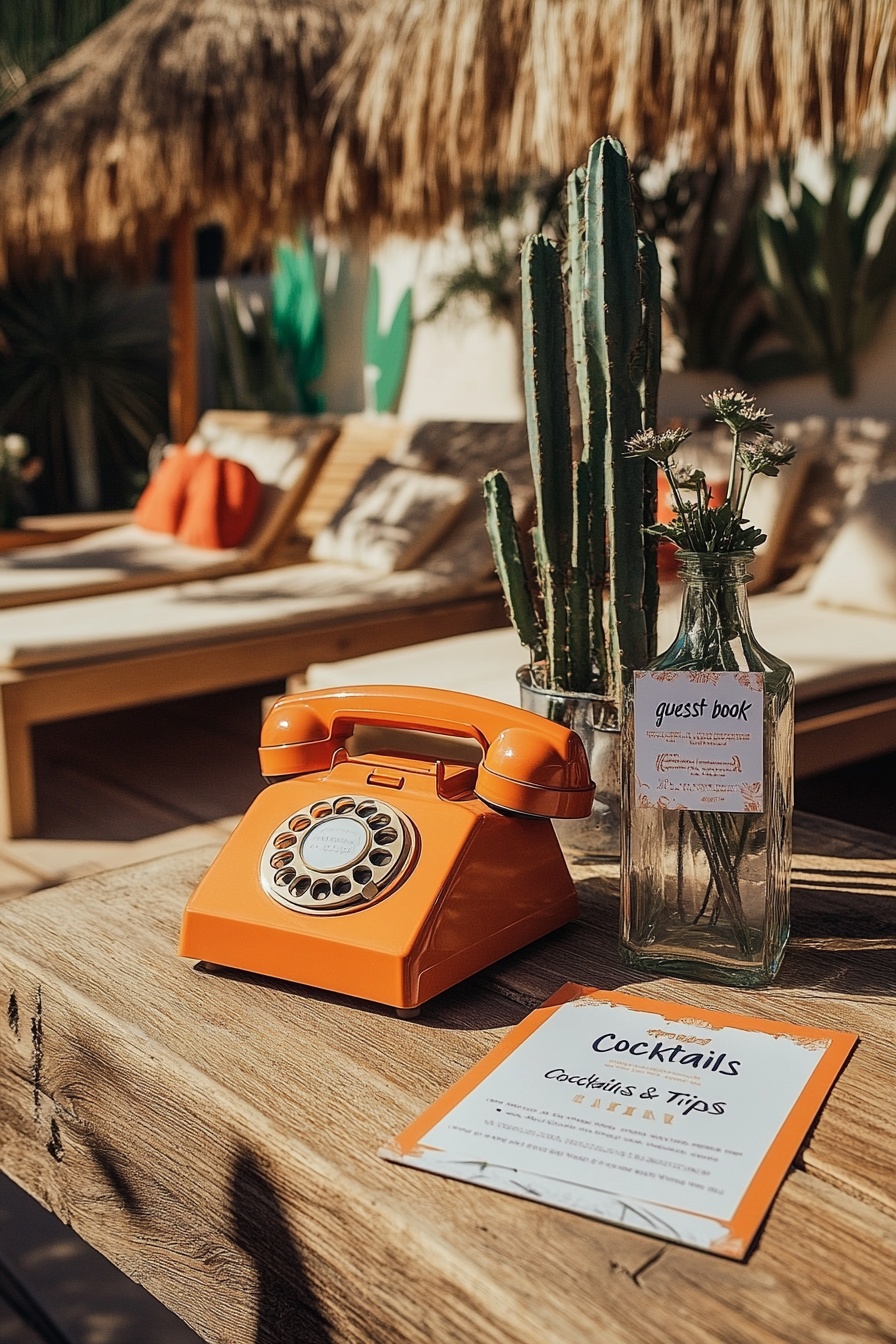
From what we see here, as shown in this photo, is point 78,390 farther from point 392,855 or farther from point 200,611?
point 392,855

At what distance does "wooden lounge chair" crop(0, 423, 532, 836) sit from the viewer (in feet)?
10.0

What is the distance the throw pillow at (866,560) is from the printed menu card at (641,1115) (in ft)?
8.49

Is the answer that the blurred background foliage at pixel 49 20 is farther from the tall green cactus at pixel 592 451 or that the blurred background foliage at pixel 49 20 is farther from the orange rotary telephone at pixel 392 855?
the orange rotary telephone at pixel 392 855

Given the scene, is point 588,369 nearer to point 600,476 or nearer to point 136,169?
point 600,476

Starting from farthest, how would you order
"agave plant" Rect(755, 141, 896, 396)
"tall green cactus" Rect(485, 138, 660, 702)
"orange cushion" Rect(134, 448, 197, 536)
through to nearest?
"orange cushion" Rect(134, 448, 197, 536) < "agave plant" Rect(755, 141, 896, 396) < "tall green cactus" Rect(485, 138, 660, 702)

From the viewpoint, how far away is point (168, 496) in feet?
16.1

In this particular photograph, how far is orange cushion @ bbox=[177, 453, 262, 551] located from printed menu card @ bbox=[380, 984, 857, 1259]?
3.89 m

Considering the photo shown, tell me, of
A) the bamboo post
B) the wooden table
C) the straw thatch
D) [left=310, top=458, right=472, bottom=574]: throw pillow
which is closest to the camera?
the wooden table

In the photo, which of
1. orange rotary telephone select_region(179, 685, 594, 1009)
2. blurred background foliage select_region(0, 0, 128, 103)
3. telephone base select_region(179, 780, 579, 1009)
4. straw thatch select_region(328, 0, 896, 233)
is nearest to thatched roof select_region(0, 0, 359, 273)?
straw thatch select_region(328, 0, 896, 233)

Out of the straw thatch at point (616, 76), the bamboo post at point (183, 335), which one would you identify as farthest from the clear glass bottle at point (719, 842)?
the bamboo post at point (183, 335)

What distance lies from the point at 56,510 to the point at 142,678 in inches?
218

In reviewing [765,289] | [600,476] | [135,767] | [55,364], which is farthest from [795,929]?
[55,364]

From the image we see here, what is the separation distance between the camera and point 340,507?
15.0 feet

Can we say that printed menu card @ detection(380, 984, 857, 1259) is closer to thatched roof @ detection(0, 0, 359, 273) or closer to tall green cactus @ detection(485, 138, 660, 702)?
tall green cactus @ detection(485, 138, 660, 702)
